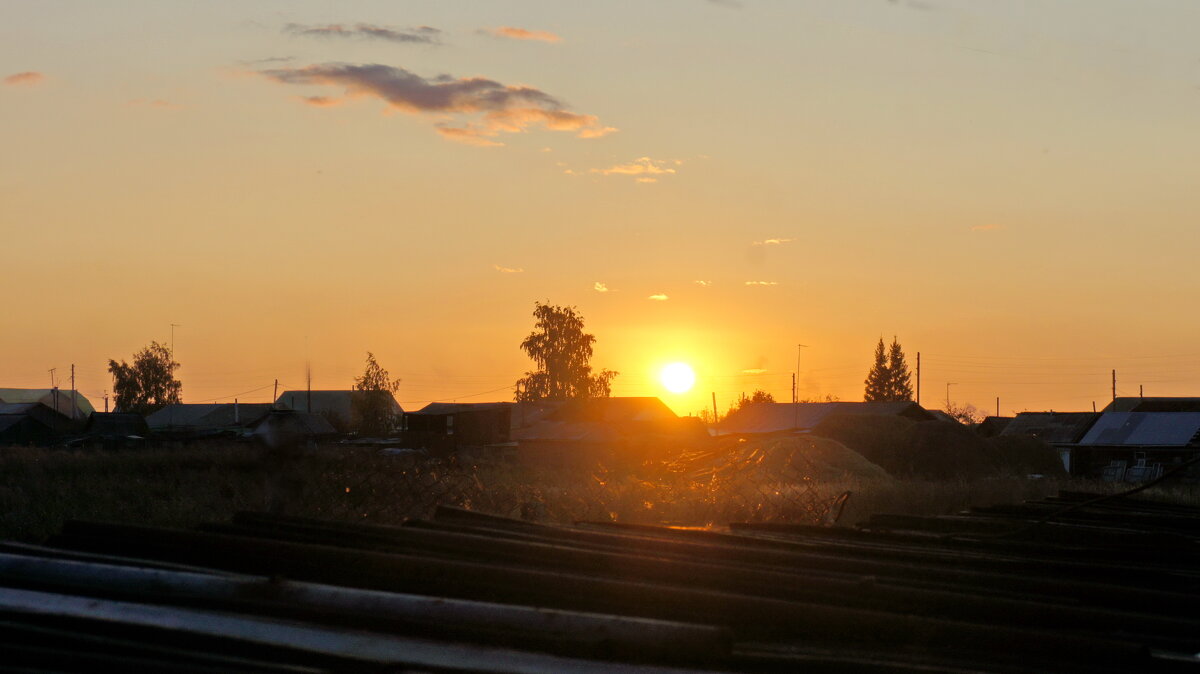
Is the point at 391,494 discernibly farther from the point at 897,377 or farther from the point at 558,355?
the point at 897,377

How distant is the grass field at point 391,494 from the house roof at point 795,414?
3219cm

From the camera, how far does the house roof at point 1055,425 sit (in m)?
52.6

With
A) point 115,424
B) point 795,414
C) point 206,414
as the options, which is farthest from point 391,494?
point 206,414

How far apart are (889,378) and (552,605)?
10556 cm

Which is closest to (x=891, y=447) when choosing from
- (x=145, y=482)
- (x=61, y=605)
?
(x=145, y=482)

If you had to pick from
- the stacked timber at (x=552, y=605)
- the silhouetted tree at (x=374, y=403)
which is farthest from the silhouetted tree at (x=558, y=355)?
the stacked timber at (x=552, y=605)

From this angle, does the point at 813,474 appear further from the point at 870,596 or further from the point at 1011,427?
the point at 1011,427

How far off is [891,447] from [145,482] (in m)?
26.4

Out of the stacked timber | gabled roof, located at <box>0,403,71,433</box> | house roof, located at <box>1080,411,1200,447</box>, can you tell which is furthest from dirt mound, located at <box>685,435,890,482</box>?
gabled roof, located at <box>0,403,71,433</box>

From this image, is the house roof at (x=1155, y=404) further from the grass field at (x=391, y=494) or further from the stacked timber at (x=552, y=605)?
the stacked timber at (x=552, y=605)

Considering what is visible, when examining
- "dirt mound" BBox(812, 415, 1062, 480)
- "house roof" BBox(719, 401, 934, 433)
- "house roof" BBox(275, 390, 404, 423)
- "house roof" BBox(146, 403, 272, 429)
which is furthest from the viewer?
"house roof" BBox(275, 390, 404, 423)

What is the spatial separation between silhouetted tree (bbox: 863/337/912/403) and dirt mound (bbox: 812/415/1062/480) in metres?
63.6

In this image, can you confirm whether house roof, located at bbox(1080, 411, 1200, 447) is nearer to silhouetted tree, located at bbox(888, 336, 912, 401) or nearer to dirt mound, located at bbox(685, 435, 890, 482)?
dirt mound, located at bbox(685, 435, 890, 482)

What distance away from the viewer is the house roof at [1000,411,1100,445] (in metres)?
52.6
